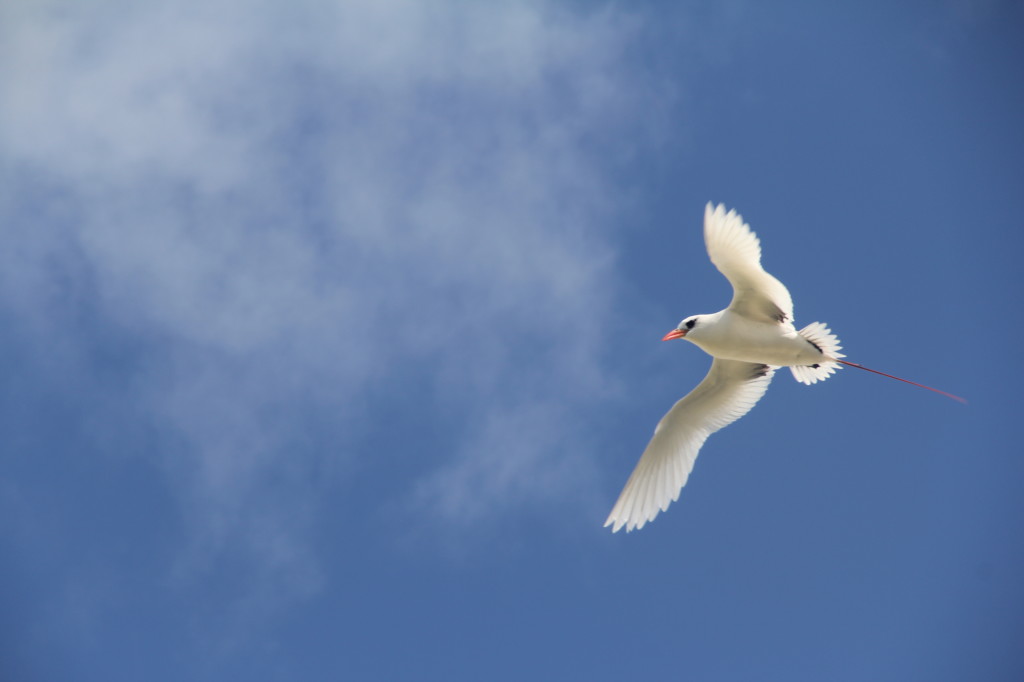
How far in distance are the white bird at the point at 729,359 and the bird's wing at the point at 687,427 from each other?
2 cm

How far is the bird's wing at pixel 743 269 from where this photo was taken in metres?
11.5

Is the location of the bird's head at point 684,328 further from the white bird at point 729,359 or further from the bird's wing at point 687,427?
the bird's wing at point 687,427

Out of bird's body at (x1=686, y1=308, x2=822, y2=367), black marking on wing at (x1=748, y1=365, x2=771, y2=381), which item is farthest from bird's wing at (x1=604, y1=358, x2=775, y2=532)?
bird's body at (x1=686, y1=308, x2=822, y2=367)

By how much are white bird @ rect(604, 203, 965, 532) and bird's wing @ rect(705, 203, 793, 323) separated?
13 mm

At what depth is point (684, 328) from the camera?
42.5 feet

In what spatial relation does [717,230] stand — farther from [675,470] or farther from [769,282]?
[675,470]

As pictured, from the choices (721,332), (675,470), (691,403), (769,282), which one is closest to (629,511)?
(675,470)

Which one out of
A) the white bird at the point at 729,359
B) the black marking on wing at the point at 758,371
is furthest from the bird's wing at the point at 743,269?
the black marking on wing at the point at 758,371

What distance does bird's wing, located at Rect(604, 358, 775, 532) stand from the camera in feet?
→ 44.5

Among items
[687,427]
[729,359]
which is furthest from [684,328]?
[687,427]

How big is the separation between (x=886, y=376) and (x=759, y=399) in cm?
209

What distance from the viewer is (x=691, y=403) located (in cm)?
1384

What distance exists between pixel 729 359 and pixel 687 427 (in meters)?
1.33

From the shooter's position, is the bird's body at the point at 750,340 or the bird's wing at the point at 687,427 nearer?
the bird's body at the point at 750,340
